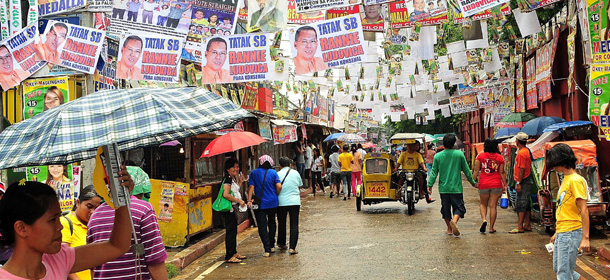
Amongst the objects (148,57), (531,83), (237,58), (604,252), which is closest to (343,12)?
(237,58)

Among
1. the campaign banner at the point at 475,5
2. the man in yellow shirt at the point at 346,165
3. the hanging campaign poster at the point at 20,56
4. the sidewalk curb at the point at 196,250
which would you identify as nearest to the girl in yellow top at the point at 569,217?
the campaign banner at the point at 475,5

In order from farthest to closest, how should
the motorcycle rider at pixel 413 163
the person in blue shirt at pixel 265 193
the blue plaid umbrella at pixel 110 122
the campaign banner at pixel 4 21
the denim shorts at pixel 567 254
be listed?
the motorcycle rider at pixel 413 163 < the person in blue shirt at pixel 265 193 < the campaign banner at pixel 4 21 < the denim shorts at pixel 567 254 < the blue plaid umbrella at pixel 110 122

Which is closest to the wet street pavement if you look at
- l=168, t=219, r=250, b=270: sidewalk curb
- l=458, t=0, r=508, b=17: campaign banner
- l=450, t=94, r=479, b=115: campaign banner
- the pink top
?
l=168, t=219, r=250, b=270: sidewalk curb

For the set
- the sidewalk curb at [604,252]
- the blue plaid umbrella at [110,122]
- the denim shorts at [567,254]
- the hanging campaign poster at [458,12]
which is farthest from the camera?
the hanging campaign poster at [458,12]

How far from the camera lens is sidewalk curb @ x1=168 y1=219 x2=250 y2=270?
33.8 ft

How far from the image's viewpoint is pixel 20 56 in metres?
10.6

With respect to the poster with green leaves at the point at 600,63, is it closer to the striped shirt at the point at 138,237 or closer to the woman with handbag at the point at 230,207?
the woman with handbag at the point at 230,207

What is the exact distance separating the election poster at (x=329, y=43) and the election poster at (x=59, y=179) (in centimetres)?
462

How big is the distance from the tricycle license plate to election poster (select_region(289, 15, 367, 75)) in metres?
6.17

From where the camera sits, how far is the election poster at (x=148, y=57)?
11.5 metres

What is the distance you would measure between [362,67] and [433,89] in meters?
7.50

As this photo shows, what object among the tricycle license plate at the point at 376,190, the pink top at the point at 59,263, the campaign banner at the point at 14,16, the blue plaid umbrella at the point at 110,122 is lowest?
the tricycle license plate at the point at 376,190

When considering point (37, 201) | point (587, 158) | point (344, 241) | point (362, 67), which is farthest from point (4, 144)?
point (362, 67)

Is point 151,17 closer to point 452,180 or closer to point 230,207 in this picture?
point 230,207
